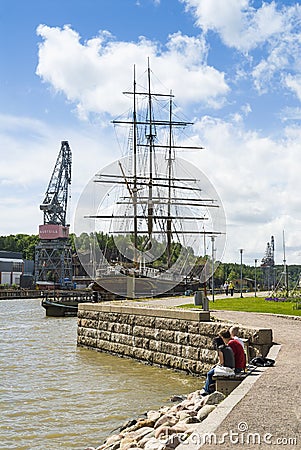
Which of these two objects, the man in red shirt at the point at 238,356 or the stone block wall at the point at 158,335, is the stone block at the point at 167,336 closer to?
the stone block wall at the point at 158,335

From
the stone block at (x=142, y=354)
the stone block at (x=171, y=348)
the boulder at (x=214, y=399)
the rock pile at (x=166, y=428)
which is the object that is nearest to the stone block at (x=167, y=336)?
the stone block at (x=171, y=348)

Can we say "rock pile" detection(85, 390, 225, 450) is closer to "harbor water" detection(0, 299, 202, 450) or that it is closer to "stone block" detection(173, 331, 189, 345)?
"harbor water" detection(0, 299, 202, 450)

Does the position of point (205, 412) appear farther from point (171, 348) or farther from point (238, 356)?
point (171, 348)

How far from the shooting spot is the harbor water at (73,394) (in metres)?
12.5

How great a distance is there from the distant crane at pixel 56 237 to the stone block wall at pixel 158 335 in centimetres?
10065

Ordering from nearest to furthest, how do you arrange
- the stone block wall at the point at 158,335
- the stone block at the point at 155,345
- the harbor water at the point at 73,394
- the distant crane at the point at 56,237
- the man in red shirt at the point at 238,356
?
the man in red shirt at the point at 238,356 < the harbor water at the point at 73,394 < the stone block wall at the point at 158,335 < the stone block at the point at 155,345 < the distant crane at the point at 56,237

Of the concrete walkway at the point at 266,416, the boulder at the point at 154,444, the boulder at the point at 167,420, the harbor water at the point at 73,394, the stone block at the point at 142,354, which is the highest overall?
the concrete walkway at the point at 266,416

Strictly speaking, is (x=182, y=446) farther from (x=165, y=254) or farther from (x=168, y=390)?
(x=165, y=254)

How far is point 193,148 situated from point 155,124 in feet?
18.9

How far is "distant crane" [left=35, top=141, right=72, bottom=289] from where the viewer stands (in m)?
128

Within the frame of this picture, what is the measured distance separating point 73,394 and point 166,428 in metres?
7.79

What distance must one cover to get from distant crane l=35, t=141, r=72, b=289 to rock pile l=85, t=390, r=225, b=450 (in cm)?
11566

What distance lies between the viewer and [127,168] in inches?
2795

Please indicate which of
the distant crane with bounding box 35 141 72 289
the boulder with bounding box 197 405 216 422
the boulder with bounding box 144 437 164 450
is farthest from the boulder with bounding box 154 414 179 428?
the distant crane with bounding box 35 141 72 289
